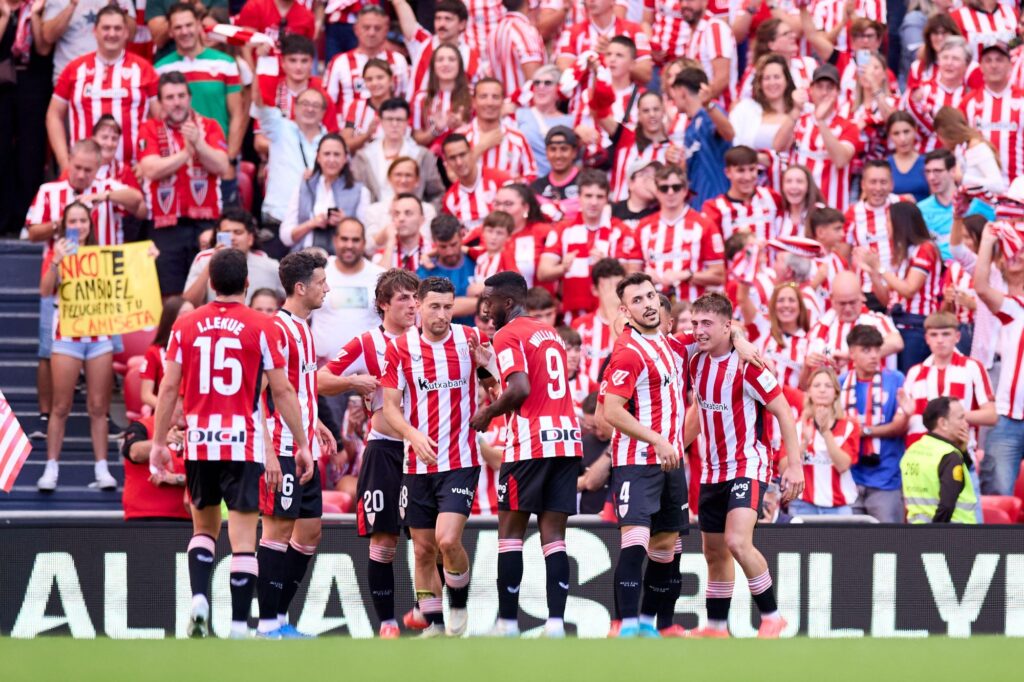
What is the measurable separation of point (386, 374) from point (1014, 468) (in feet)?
18.2

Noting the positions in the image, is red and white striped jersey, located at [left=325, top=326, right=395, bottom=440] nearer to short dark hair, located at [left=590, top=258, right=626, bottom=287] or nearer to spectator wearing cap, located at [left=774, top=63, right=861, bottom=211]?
short dark hair, located at [left=590, top=258, right=626, bottom=287]

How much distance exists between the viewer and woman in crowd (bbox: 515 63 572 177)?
15625 mm

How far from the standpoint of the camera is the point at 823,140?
15320 mm

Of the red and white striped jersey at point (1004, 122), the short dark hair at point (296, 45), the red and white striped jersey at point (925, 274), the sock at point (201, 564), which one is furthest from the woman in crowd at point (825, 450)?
the short dark hair at point (296, 45)

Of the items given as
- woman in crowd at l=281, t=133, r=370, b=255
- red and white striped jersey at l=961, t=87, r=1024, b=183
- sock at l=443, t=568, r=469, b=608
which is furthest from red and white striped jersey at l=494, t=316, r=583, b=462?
red and white striped jersey at l=961, t=87, r=1024, b=183

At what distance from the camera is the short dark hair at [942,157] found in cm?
1489

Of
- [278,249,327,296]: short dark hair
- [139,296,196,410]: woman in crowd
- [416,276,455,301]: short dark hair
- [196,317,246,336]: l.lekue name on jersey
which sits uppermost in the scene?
[278,249,327,296]: short dark hair

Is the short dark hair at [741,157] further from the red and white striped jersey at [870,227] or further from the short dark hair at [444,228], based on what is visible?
the short dark hair at [444,228]

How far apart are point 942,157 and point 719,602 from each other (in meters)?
5.91

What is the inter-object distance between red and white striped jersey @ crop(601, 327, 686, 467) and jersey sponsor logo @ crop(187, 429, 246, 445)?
210cm

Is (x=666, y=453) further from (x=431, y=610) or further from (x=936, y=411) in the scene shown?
(x=936, y=411)

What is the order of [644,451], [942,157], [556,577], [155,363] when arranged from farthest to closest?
[942,157], [155,363], [644,451], [556,577]

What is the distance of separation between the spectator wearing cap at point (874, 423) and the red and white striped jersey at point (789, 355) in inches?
14.9

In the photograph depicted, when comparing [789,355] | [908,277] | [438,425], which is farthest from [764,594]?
[908,277]
